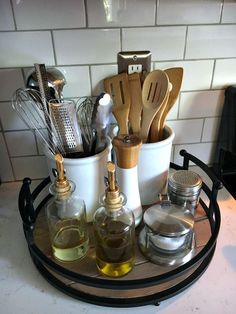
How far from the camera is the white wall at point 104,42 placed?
21.2 inches

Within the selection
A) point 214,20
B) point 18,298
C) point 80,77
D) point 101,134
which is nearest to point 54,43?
point 80,77

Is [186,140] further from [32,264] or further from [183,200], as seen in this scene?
[32,264]

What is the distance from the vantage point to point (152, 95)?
491 mm

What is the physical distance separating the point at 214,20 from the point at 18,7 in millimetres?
380

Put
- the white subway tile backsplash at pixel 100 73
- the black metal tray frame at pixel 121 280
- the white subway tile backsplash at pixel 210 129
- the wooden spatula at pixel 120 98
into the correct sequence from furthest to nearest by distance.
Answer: the white subway tile backsplash at pixel 210 129
the white subway tile backsplash at pixel 100 73
the wooden spatula at pixel 120 98
the black metal tray frame at pixel 121 280

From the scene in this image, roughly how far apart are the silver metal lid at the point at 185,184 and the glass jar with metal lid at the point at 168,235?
4 cm

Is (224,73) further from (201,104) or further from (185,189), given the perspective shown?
(185,189)

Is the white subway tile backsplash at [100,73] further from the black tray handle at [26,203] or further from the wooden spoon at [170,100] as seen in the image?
A: the black tray handle at [26,203]

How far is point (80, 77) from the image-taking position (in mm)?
602

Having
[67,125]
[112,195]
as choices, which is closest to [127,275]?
[112,195]

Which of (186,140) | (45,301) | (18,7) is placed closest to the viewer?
(45,301)

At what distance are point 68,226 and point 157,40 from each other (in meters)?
0.40

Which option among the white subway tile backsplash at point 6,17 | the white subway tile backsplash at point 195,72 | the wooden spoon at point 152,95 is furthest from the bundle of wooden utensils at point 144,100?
the white subway tile backsplash at point 6,17

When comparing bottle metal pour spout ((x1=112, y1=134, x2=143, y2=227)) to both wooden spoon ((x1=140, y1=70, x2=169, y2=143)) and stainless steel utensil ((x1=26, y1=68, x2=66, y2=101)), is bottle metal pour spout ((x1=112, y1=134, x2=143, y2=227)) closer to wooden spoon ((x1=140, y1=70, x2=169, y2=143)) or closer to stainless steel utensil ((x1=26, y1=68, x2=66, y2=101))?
wooden spoon ((x1=140, y1=70, x2=169, y2=143))
